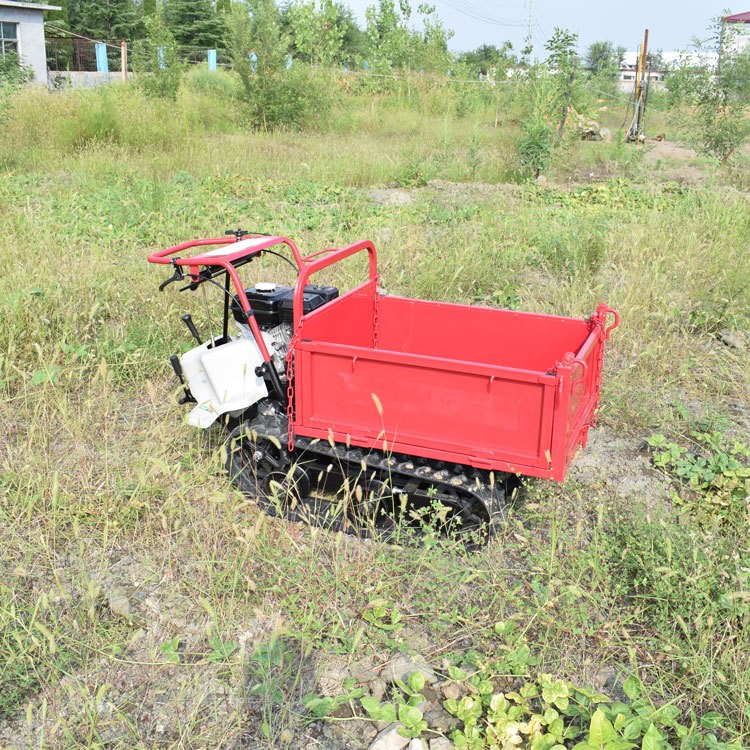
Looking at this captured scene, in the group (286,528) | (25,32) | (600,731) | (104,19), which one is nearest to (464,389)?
(286,528)

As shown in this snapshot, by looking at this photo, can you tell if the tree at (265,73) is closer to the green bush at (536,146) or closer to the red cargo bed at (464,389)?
the green bush at (536,146)

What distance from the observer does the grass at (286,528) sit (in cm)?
291

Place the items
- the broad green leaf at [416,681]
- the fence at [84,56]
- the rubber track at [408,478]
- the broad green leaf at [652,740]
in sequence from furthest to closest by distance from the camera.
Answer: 1. the fence at [84,56]
2. the rubber track at [408,478]
3. the broad green leaf at [416,681]
4. the broad green leaf at [652,740]

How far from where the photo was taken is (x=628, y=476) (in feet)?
14.4

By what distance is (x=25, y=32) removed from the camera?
91.1 ft

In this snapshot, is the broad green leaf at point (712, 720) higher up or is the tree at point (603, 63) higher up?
the tree at point (603, 63)

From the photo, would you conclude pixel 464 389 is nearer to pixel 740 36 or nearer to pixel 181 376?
pixel 181 376

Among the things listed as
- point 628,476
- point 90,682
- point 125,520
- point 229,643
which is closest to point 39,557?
point 125,520

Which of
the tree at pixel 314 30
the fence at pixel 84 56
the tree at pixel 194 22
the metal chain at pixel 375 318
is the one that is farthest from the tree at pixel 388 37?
the metal chain at pixel 375 318

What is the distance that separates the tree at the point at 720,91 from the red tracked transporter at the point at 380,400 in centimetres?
953

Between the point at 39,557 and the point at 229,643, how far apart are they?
109cm

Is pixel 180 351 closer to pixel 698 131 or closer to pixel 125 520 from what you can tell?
pixel 125 520

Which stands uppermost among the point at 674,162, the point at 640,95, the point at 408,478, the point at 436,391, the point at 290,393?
the point at 640,95

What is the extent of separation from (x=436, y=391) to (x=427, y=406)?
0.29ft
